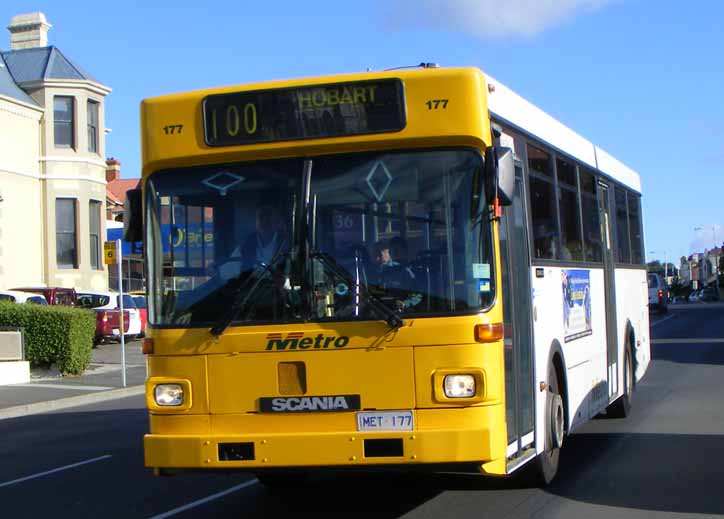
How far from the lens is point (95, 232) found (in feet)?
133

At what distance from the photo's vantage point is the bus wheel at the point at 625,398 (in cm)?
1379

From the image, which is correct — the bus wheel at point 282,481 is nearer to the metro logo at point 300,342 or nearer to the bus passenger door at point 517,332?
the bus passenger door at point 517,332

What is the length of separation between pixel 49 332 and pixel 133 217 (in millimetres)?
18631

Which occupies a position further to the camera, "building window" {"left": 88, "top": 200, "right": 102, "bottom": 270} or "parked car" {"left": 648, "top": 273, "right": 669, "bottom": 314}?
"parked car" {"left": 648, "top": 273, "right": 669, "bottom": 314}

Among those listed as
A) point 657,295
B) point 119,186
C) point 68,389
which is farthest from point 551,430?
point 119,186

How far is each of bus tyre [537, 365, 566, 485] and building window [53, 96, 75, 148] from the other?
32.6m

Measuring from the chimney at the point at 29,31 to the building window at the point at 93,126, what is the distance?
482cm

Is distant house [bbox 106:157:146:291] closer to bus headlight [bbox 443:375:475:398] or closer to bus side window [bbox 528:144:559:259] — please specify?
bus side window [bbox 528:144:559:259]

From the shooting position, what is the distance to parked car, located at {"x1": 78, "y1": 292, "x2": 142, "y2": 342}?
34.7 m

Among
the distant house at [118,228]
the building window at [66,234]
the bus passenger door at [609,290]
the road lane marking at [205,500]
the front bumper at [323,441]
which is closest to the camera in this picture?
the front bumper at [323,441]

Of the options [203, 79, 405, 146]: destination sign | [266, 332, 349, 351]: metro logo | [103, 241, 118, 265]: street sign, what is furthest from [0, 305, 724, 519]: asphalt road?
[103, 241, 118, 265]: street sign

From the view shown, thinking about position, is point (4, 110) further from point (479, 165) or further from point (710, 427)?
point (479, 165)

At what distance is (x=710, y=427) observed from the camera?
12977 mm

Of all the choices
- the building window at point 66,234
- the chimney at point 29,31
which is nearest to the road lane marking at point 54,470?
the building window at point 66,234
